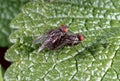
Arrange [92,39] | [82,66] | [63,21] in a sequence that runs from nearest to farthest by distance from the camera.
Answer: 1. [82,66]
2. [92,39]
3. [63,21]

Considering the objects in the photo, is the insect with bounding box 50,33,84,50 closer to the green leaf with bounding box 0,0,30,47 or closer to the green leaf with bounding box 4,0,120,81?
the green leaf with bounding box 4,0,120,81

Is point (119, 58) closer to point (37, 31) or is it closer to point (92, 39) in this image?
point (92, 39)

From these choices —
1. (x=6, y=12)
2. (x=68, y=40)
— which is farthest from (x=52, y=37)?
(x=6, y=12)

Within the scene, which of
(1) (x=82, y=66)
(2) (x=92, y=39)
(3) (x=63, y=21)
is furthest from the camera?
(3) (x=63, y=21)

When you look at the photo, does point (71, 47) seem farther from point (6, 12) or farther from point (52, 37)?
point (6, 12)

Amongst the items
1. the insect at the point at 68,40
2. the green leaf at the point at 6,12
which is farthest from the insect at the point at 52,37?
the green leaf at the point at 6,12

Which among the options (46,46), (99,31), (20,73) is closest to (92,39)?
(99,31)

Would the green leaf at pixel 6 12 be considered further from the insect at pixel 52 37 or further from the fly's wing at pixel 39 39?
the insect at pixel 52 37
